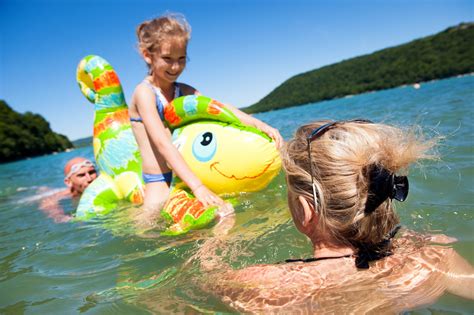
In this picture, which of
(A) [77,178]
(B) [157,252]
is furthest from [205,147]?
(A) [77,178]

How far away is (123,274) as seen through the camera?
2350 mm

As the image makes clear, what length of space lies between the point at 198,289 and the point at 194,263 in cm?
39

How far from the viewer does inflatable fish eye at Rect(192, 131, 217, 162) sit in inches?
126

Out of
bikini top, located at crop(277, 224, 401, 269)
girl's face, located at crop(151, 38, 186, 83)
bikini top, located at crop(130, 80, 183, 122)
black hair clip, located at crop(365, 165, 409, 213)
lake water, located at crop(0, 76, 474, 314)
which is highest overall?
girl's face, located at crop(151, 38, 186, 83)

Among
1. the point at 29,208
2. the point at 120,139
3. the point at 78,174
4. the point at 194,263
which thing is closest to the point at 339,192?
the point at 194,263

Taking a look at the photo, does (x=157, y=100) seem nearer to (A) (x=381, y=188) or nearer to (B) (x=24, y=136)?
(A) (x=381, y=188)

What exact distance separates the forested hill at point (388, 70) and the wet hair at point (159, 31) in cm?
5263

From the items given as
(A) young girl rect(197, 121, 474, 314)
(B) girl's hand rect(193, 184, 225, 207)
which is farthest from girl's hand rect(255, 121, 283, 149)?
(A) young girl rect(197, 121, 474, 314)

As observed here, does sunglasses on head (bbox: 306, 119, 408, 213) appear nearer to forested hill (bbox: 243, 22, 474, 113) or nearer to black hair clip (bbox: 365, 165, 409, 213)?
black hair clip (bbox: 365, 165, 409, 213)

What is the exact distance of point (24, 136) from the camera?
48.1 metres

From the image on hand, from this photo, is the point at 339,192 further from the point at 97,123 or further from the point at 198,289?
the point at 97,123

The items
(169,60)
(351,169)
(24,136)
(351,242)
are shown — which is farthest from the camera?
(24,136)

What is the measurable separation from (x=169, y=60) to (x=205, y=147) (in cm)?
85

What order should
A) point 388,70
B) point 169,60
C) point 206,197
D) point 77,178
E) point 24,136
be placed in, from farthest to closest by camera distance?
point 388,70, point 24,136, point 77,178, point 169,60, point 206,197
